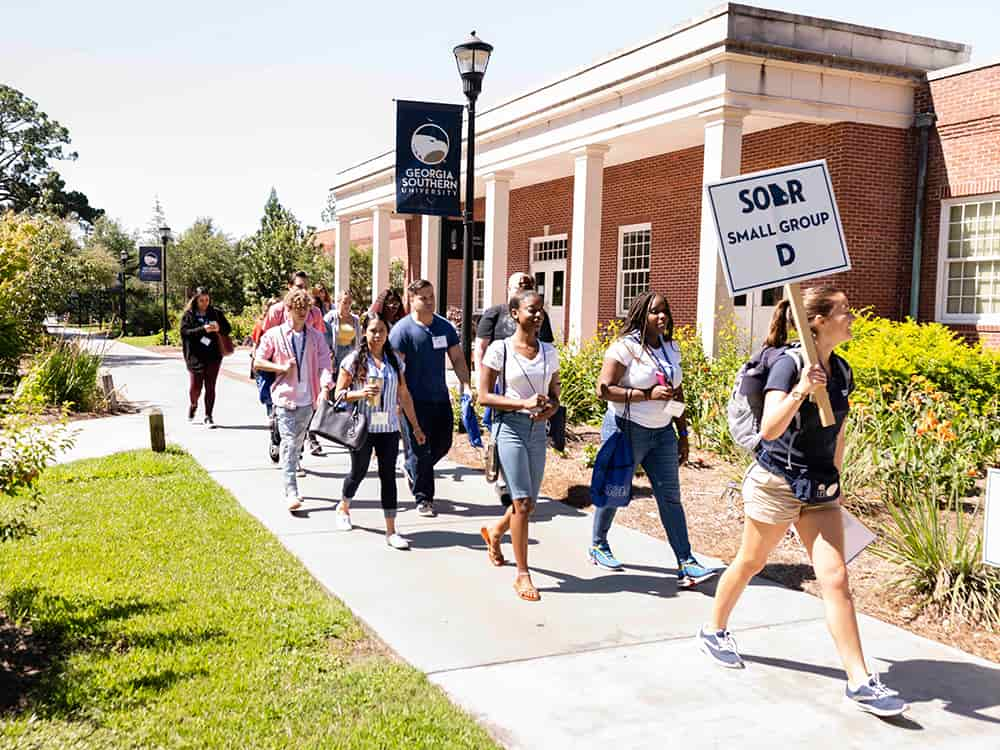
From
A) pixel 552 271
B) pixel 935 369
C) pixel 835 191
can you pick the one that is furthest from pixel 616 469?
pixel 552 271

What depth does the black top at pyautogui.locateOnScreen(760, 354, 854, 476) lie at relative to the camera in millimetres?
4065

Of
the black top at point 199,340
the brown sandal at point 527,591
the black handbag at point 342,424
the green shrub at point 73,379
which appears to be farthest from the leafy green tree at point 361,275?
the brown sandal at point 527,591

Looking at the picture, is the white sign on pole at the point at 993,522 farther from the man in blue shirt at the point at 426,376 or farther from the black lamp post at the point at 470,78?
the black lamp post at the point at 470,78

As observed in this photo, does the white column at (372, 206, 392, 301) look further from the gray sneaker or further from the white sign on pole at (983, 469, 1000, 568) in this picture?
the white sign on pole at (983, 469, 1000, 568)

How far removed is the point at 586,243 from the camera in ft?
53.5

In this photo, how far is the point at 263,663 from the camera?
4281 mm

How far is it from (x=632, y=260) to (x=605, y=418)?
15.0m

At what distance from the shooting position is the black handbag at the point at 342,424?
263 inches

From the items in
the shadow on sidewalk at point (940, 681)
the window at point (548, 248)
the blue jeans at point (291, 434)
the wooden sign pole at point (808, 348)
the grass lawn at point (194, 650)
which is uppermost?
the window at point (548, 248)

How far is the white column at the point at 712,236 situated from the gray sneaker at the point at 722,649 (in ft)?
30.6

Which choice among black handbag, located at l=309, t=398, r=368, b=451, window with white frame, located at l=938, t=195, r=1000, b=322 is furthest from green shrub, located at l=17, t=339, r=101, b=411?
window with white frame, located at l=938, t=195, r=1000, b=322

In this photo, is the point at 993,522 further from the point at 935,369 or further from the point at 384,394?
the point at 935,369

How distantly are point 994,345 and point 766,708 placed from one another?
1221 centimetres

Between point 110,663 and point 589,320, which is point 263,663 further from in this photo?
point 589,320
